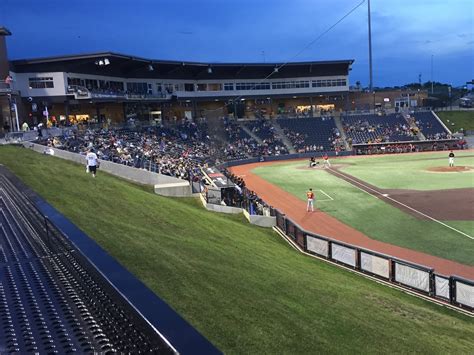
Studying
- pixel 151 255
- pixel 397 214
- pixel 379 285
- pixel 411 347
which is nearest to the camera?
pixel 411 347

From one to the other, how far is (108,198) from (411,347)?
512 inches

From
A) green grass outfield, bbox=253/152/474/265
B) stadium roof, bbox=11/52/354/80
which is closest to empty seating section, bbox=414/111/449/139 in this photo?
green grass outfield, bbox=253/152/474/265

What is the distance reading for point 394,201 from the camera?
2950cm

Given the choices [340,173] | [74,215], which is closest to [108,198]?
[74,215]

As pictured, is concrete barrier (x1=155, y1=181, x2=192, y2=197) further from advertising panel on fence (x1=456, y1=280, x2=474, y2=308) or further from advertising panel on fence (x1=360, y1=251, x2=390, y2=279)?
advertising panel on fence (x1=456, y1=280, x2=474, y2=308)

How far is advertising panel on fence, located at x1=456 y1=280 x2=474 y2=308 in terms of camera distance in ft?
41.7

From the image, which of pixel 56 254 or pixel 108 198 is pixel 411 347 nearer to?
pixel 56 254

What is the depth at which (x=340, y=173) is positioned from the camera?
4550cm

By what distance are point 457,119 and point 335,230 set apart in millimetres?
67414

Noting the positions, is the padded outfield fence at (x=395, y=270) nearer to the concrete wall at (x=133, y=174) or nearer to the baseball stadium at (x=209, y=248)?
the baseball stadium at (x=209, y=248)

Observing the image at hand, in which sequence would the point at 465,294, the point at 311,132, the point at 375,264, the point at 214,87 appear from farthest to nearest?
1. the point at 214,87
2. the point at 311,132
3. the point at 375,264
4. the point at 465,294

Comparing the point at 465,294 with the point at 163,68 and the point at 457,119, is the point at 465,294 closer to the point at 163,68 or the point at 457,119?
the point at 163,68

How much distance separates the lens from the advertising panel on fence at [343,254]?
16.5m

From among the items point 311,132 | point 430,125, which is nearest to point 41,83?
point 311,132
